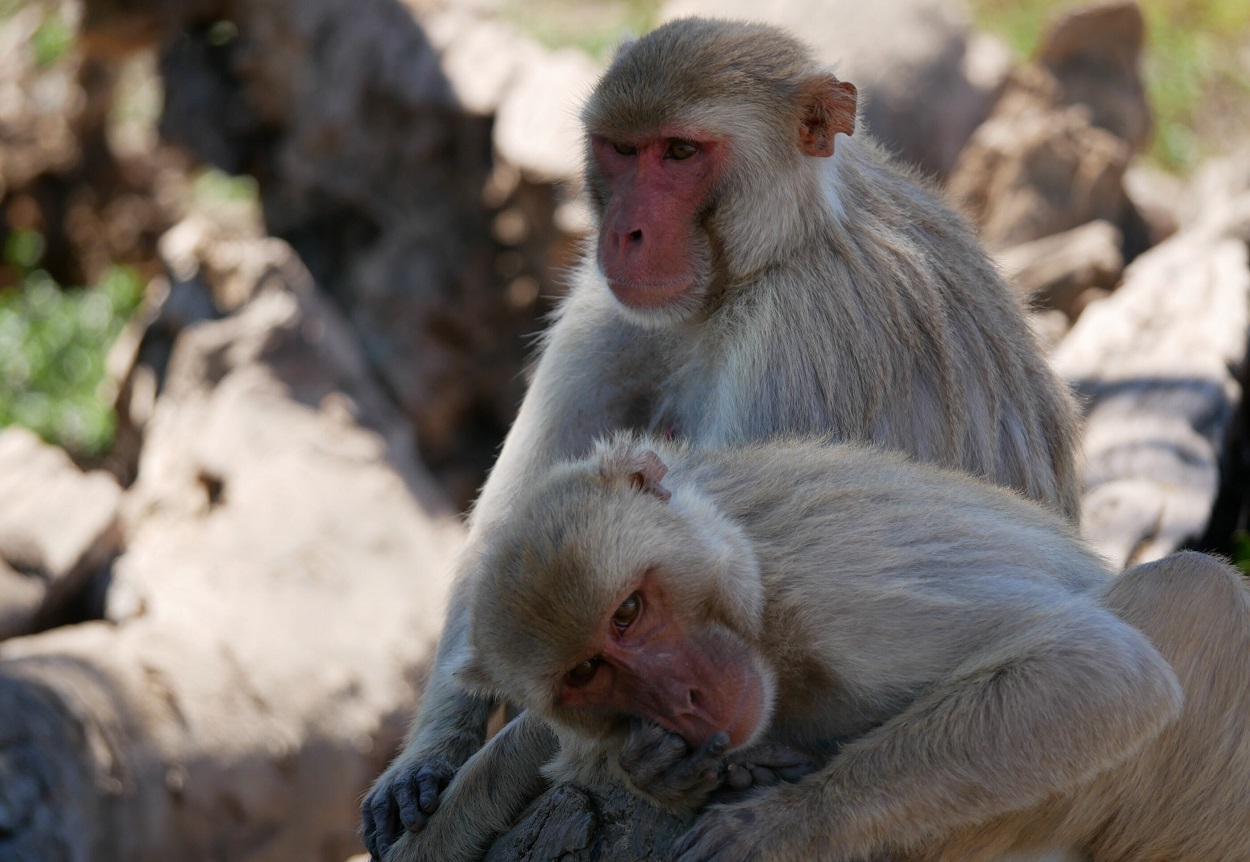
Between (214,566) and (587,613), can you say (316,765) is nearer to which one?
(214,566)

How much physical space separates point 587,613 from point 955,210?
101 inches

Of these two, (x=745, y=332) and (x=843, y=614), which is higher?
(x=745, y=332)

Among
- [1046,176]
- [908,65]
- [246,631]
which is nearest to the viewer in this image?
[246,631]

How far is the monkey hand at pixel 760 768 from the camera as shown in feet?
10.2

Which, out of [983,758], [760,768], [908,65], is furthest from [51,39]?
[983,758]

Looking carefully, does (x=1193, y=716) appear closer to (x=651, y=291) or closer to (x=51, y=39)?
(x=651, y=291)

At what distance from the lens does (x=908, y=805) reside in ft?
9.66

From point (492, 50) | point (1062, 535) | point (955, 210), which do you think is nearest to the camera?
point (1062, 535)

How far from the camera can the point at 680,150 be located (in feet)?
14.0

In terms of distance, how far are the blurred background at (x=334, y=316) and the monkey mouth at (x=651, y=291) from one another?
887 millimetres

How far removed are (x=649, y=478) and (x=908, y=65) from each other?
7692mm

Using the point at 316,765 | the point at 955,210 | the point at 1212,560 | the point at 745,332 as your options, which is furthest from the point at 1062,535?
the point at 316,765

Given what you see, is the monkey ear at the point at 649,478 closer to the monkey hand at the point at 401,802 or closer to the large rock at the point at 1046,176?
the monkey hand at the point at 401,802

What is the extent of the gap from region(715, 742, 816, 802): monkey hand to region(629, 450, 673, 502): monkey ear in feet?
2.01
